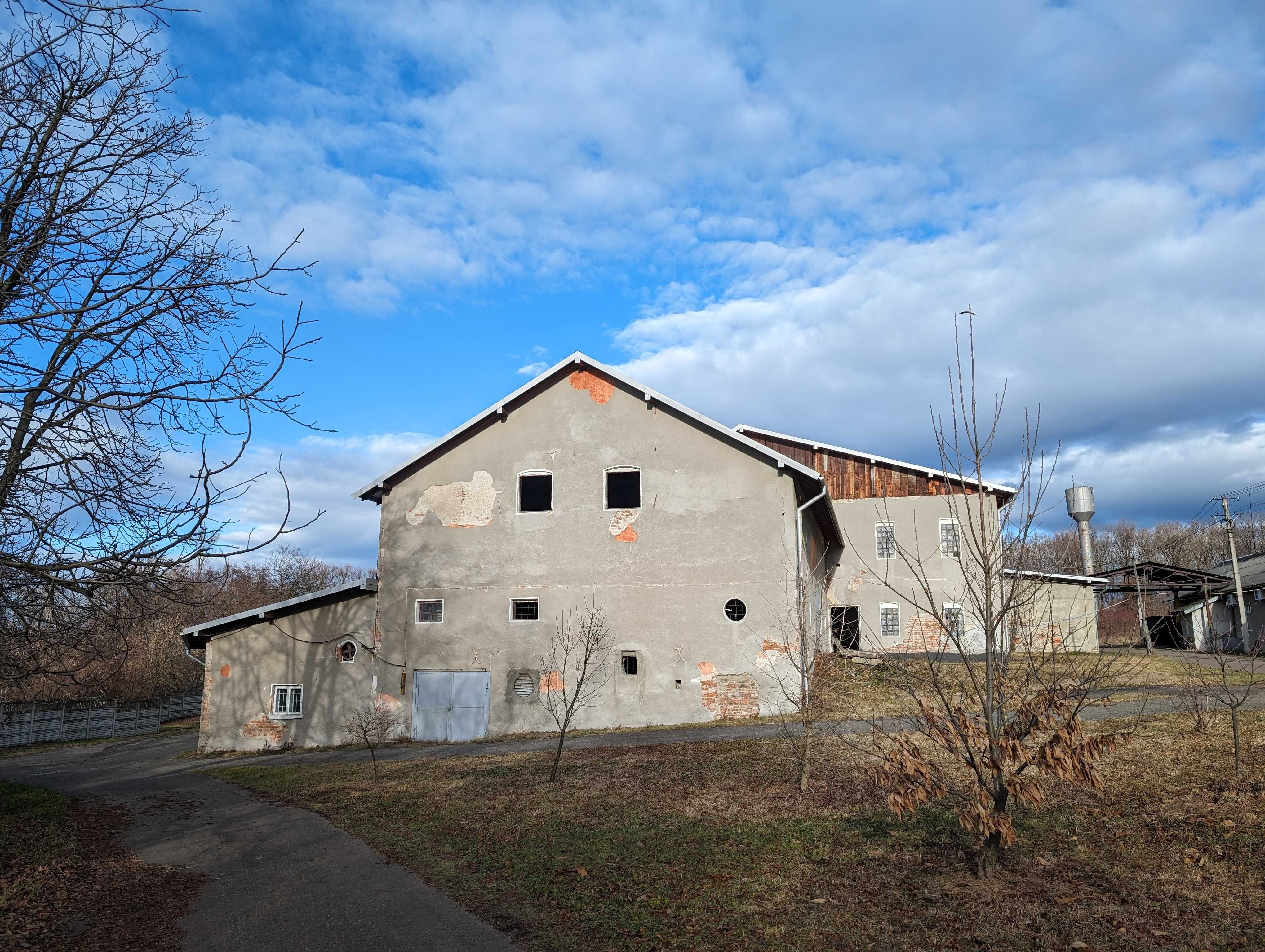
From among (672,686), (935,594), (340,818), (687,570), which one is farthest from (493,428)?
(935,594)

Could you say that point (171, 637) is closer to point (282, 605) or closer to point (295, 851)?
point (282, 605)

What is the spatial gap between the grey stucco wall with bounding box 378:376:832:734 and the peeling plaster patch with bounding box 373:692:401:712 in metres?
0.90

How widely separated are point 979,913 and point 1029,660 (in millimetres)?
2015

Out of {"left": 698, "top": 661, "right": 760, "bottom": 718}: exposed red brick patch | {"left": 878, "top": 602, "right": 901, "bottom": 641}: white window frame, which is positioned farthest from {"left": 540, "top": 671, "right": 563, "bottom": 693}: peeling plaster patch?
{"left": 878, "top": 602, "right": 901, "bottom": 641}: white window frame

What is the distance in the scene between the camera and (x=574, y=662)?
2016cm

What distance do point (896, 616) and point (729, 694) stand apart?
11.8 meters

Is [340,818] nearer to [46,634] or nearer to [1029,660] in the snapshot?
[46,634]

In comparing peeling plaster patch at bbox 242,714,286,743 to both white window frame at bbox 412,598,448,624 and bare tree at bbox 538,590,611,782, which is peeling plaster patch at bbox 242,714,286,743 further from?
bare tree at bbox 538,590,611,782

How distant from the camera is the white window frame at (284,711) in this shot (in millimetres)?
21016

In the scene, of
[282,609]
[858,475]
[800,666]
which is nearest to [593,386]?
[800,666]

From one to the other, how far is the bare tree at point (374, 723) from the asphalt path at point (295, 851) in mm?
467

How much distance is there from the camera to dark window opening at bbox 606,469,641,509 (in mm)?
20891

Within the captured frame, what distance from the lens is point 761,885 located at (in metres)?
7.34

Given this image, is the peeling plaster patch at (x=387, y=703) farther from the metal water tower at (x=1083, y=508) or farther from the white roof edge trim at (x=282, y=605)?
the metal water tower at (x=1083, y=508)
